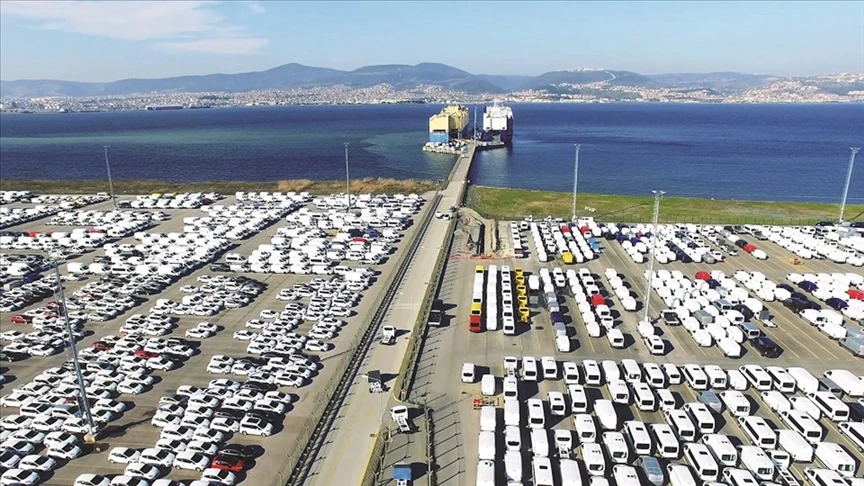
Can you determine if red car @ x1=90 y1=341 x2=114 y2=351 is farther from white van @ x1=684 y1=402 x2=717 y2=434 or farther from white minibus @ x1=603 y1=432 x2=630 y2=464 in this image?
white van @ x1=684 y1=402 x2=717 y2=434

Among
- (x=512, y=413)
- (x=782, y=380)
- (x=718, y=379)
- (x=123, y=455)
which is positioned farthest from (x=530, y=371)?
(x=123, y=455)

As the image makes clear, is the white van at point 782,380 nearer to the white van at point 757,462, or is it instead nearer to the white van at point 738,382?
the white van at point 738,382

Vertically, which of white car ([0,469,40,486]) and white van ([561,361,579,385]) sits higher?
white van ([561,361,579,385])

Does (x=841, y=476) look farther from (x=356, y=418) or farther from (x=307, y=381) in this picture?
(x=307, y=381)

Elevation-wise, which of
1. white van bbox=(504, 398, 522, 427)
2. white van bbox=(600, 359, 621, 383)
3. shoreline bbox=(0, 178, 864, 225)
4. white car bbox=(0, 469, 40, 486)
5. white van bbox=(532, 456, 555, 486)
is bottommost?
white car bbox=(0, 469, 40, 486)

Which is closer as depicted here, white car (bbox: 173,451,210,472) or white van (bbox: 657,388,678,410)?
white car (bbox: 173,451,210,472)

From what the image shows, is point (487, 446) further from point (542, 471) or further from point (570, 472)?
point (570, 472)

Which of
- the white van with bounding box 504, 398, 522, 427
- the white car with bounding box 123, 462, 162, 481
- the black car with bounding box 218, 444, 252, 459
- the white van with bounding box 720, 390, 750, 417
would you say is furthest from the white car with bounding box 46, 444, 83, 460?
the white van with bounding box 720, 390, 750, 417

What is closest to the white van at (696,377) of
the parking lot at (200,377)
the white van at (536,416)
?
the white van at (536,416)
